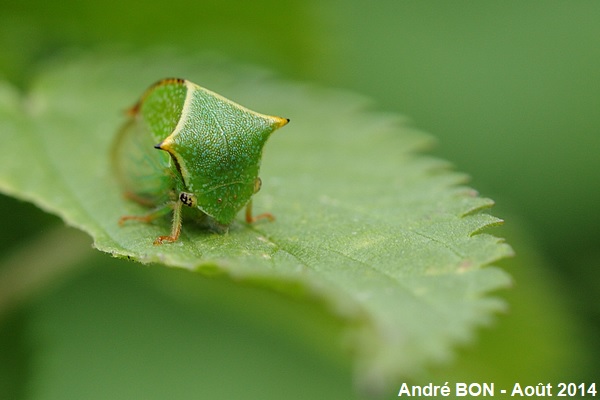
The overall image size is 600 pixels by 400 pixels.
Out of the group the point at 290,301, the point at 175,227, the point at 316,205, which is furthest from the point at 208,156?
the point at 290,301

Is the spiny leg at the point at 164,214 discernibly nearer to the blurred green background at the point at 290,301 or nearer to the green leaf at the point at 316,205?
the green leaf at the point at 316,205

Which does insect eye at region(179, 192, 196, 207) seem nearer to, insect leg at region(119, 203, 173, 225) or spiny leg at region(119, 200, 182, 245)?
spiny leg at region(119, 200, 182, 245)

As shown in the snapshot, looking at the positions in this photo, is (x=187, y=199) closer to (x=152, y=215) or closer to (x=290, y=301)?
(x=152, y=215)

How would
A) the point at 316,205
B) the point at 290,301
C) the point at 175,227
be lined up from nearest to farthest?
the point at 175,227, the point at 316,205, the point at 290,301

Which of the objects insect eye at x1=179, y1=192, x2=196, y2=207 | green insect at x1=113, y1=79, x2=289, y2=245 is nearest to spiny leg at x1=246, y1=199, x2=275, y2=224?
green insect at x1=113, y1=79, x2=289, y2=245

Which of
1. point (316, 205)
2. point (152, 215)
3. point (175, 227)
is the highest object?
point (316, 205)

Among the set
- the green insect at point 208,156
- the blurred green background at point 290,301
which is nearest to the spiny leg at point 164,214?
the green insect at point 208,156
